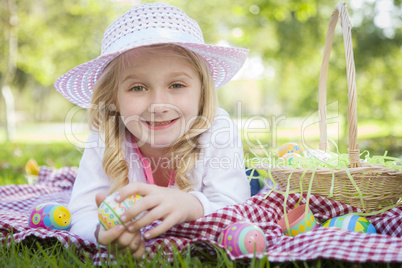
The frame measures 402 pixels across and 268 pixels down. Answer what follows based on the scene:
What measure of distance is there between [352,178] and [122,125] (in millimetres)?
1229

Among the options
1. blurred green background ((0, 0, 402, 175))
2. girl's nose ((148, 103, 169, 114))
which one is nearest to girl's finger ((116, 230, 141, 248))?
girl's nose ((148, 103, 169, 114))

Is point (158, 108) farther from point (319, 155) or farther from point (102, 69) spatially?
point (319, 155)

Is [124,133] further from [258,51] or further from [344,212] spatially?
[258,51]

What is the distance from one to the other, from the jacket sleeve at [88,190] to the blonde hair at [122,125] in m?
0.06

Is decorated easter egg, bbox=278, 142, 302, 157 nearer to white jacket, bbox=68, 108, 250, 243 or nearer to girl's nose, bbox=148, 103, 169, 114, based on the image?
white jacket, bbox=68, 108, 250, 243

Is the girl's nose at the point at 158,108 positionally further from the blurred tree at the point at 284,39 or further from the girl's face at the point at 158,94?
the blurred tree at the point at 284,39

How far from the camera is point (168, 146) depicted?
2.09m

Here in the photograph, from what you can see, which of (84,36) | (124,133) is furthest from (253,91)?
(124,133)

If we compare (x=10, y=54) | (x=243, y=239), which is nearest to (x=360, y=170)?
(x=243, y=239)

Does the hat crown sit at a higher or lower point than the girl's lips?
higher

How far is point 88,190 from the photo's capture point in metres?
1.91

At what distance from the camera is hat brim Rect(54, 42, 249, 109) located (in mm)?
1958

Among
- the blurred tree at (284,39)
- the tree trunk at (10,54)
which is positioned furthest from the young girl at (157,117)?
the tree trunk at (10,54)

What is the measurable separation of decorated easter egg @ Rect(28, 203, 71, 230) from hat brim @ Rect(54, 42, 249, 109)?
Result: 0.69m
